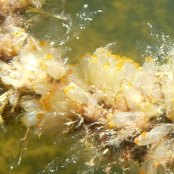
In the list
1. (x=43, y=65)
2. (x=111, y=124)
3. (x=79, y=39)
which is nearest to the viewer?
(x=111, y=124)

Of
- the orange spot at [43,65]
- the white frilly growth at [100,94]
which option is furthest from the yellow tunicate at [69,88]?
the orange spot at [43,65]

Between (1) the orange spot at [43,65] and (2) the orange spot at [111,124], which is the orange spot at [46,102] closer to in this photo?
(1) the orange spot at [43,65]

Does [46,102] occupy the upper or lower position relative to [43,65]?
lower

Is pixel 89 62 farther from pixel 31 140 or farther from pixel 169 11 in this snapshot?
pixel 169 11

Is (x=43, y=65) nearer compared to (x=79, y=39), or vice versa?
(x=43, y=65)

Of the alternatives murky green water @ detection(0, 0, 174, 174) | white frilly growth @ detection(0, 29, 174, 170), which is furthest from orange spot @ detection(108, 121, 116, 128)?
murky green water @ detection(0, 0, 174, 174)

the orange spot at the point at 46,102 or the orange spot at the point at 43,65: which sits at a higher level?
the orange spot at the point at 43,65

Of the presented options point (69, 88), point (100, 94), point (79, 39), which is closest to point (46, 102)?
point (69, 88)

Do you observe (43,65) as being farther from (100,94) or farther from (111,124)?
(111,124)

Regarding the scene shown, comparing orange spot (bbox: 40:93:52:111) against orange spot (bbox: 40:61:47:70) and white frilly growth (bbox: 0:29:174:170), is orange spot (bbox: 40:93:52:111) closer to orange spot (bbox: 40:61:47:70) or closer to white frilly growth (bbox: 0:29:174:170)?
white frilly growth (bbox: 0:29:174:170)
